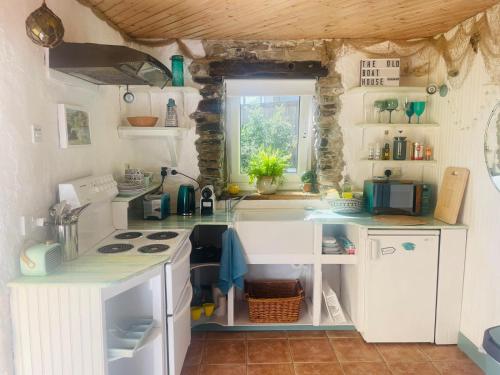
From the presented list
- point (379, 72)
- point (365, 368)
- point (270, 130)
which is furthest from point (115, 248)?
point (379, 72)

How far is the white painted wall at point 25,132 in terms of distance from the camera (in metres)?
1.57

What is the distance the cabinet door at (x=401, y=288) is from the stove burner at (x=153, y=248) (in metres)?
1.49

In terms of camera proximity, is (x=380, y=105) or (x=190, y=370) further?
(x=380, y=105)

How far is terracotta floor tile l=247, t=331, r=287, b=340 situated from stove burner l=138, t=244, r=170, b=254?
119cm

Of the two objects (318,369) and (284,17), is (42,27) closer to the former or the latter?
(284,17)

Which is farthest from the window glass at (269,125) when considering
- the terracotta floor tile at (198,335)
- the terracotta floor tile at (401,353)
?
the terracotta floor tile at (401,353)

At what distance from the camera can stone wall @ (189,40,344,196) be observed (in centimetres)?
326

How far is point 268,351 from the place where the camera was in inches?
106

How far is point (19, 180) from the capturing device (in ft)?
5.46

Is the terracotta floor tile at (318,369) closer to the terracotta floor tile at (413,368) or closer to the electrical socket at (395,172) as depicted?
the terracotta floor tile at (413,368)

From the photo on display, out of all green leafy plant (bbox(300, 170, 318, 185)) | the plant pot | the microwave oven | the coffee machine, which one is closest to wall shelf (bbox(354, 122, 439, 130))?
the microwave oven

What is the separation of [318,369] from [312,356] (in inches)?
5.9

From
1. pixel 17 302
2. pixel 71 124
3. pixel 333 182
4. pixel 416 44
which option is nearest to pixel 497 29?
pixel 416 44

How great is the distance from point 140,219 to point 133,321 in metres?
1.07
